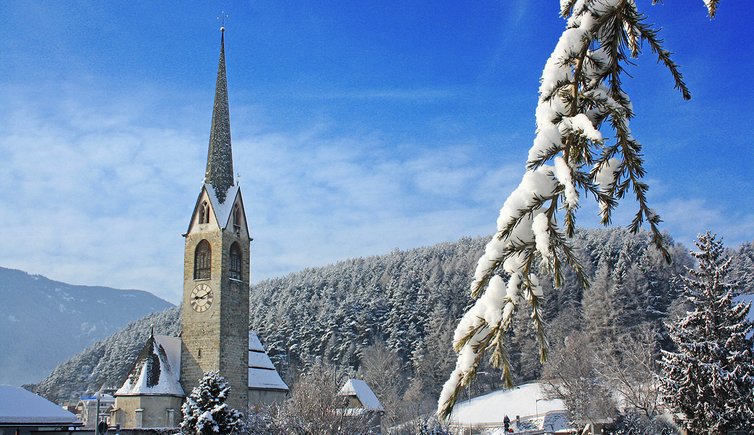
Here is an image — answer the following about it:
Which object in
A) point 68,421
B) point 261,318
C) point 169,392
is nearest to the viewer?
point 68,421

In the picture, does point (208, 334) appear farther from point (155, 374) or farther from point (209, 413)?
point (209, 413)

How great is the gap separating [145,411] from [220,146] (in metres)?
18.9

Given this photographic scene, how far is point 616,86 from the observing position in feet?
11.0

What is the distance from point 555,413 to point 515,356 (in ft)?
40.7

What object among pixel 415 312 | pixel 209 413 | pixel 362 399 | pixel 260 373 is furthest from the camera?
pixel 415 312

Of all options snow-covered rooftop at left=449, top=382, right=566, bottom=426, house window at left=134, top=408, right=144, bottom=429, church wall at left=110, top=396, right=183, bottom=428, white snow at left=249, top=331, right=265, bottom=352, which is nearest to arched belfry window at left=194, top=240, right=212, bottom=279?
church wall at left=110, top=396, right=183, bottom=428

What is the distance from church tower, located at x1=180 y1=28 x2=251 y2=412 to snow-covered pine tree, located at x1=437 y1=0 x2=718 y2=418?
41.5 meters

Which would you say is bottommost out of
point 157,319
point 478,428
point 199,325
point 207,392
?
point 478,428

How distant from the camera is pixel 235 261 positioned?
4591 centimetres

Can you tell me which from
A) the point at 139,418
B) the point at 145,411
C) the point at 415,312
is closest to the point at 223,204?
the point at 145,411

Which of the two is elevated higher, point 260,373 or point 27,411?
point 260,373

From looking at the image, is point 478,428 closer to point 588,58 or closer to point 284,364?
point 284,364

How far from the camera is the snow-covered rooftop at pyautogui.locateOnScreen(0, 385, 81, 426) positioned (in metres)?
26.2

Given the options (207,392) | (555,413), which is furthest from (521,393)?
(207,392)
